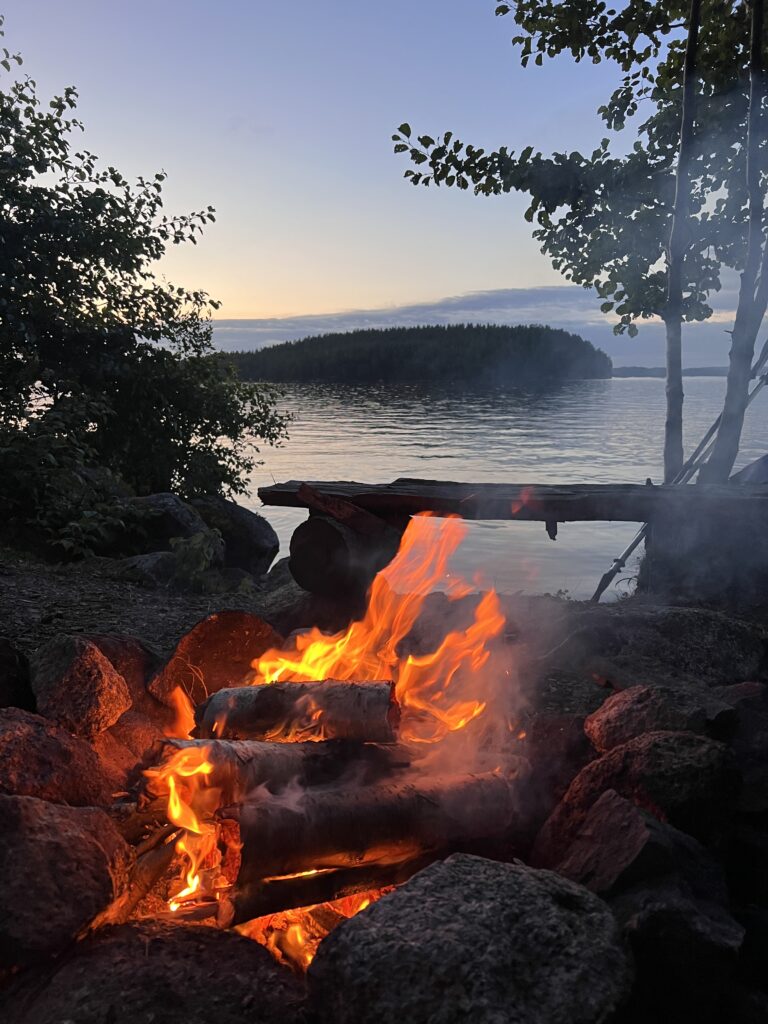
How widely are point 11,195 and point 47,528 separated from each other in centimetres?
681

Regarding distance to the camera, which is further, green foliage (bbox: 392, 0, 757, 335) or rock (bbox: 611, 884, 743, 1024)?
green foliage (bbox: 392, 0, 757, 335)

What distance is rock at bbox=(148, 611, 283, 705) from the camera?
5359 millimetres

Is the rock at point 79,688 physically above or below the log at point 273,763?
above

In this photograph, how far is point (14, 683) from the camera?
4.87 metres

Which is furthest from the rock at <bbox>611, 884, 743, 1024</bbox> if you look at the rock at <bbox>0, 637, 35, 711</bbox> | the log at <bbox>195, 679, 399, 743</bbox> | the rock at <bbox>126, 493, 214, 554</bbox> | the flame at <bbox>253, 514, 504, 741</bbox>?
the rock at <bbox>126, 493, 214, 554</bbox>

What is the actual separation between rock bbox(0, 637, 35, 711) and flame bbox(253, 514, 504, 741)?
1.45 m

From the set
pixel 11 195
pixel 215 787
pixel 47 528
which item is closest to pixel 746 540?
pixel 215 787

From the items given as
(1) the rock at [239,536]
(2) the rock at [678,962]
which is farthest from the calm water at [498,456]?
(2) the rock at [678,962]

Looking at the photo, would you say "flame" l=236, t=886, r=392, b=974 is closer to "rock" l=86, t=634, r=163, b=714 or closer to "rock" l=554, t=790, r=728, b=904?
"rock" l=554, t=790, r=728, b=904

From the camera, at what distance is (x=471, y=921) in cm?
279

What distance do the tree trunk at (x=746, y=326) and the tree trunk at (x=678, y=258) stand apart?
0.62m

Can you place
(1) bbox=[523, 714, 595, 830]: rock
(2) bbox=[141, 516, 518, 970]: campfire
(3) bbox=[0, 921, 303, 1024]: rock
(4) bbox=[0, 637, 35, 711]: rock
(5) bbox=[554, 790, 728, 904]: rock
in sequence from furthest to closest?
(4) bbox=[0, 637, 35, 711]: rock
(1) bbox=[523, 714, 595, 830]: rock
(2) bbox=[141, 516, 518, 970]: campfire
(5) bbox=[554, 790, 728, 904]: rock
(3) bbox=[0, 921, 303, 1024]: rock

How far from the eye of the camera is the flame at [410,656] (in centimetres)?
519

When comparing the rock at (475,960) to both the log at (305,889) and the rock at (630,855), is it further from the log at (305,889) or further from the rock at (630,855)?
the log at (305,889)
